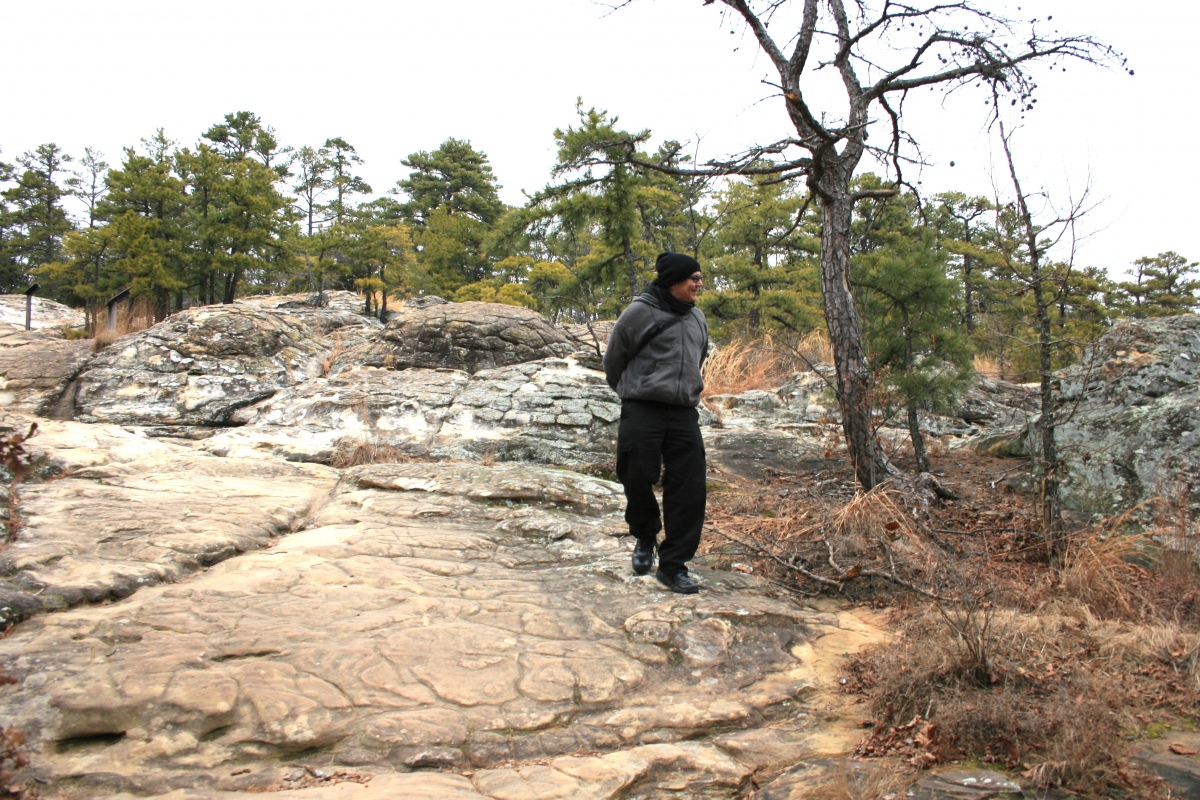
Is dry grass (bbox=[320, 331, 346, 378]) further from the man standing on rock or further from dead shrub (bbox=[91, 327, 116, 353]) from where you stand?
the man standing on rock

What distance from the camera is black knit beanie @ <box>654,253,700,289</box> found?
13.2 ft

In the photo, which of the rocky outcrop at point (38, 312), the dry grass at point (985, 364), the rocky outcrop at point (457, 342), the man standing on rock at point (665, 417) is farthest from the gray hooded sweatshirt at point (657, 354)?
the rocky outcrop at point (38, 312)

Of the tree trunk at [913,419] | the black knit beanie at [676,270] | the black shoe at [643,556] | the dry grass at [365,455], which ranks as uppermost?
the black knit beanie at [676,270]

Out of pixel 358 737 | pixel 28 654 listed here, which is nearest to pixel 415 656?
pixel 358 737

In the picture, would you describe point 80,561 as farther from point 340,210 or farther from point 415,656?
point 340,210

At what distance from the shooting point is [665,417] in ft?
13.0

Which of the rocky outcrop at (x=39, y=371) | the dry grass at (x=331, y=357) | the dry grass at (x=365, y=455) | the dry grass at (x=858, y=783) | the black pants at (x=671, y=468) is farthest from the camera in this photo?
the dry grass at (x=331, y=357)

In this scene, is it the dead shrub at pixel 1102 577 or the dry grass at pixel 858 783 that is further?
the dead shrub at pixel 1102 577

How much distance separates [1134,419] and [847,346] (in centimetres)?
213

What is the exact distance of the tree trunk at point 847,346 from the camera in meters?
5.99

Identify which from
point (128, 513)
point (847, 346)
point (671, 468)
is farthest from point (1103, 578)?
point (128, 513)

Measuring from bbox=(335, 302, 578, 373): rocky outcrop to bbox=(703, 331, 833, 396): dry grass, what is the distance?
3068 mm

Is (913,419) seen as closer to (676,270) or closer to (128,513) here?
(676,270)

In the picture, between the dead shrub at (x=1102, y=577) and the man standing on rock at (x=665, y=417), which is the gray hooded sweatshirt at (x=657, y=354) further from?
the dead shrub at (x=1102, y=577)
